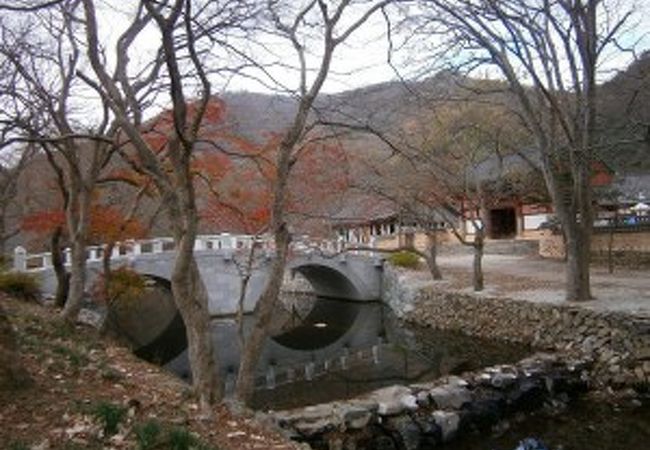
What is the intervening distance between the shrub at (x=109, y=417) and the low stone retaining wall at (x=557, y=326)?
994 centimetres

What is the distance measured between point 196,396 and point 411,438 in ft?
12.5

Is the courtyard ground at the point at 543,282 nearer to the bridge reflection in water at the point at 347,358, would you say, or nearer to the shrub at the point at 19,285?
the bridge reflection in water at the point at 347,358

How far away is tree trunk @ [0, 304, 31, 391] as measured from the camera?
5812mm

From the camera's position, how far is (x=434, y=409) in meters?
10.4

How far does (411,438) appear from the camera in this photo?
31.9ft

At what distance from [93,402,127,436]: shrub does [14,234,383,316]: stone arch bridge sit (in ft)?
55.0

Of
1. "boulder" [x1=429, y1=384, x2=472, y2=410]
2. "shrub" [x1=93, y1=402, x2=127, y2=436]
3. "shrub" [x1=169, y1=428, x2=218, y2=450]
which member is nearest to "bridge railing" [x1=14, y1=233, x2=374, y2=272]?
"boulder" [x1=429, y1=384, x2=472, y2=410]

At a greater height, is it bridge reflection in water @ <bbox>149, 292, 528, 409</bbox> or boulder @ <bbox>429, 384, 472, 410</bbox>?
boulder @ <bbox>429, 384, 472, 410</bbox>

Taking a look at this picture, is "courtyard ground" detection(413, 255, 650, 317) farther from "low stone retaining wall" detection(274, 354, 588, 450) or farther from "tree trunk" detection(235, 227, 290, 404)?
"tree trunk" detection(235, 227, 290, 404)

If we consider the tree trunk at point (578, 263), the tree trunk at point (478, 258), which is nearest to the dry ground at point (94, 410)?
the tree trunk at point (578, 263)

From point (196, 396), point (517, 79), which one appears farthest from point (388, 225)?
point (196, 396)

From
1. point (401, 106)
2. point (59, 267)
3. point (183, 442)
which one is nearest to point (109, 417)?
point (183, 442)

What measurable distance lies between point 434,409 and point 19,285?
528 inches

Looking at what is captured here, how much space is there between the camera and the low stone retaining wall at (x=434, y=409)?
31.0 feet
